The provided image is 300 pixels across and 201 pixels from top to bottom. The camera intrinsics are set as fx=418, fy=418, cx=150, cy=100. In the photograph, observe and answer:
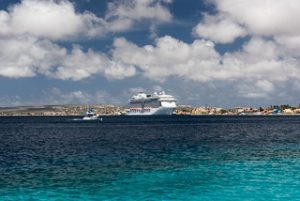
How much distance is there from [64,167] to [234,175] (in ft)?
65.4

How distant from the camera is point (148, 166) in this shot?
4862cm

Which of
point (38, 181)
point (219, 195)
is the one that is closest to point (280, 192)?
point (219, 195)

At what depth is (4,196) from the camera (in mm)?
33094

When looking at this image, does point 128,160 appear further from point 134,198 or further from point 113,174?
point 134,198

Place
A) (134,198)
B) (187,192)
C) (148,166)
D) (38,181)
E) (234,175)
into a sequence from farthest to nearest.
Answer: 1. (148,166)
2. (234,175)
3. (38,181)
4. (187,192)
5. (134,198)

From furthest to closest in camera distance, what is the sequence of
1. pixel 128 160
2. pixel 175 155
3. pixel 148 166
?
pixel 175 155 → pixel 128 160 → pixel 148 166

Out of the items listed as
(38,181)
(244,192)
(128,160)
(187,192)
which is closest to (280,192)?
(244,192)

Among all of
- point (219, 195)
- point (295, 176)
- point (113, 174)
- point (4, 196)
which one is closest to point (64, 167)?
point (113, 174)

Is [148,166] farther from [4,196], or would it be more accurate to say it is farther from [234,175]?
[4,196]

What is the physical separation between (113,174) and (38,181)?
25.5 ft

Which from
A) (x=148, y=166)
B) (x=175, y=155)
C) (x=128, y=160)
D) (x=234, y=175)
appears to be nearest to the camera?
(x=234, y=175)

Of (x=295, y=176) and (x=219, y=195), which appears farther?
(x=295, y=176)

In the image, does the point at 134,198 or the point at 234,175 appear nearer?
the point at 134,198

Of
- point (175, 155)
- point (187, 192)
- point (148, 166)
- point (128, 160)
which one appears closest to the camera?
point (187, 192)
